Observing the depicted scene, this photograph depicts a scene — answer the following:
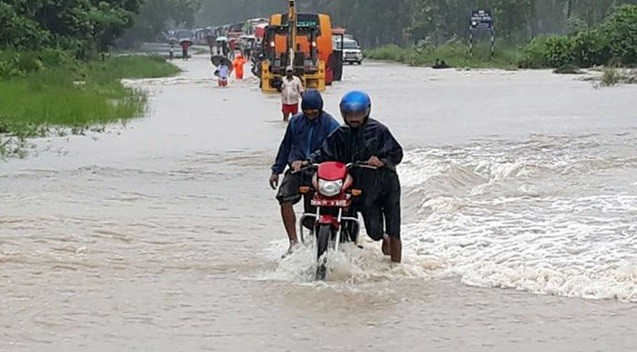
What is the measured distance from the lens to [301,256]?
8.98 metres

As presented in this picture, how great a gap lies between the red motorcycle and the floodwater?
22 cm

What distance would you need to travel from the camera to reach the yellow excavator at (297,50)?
35.6m

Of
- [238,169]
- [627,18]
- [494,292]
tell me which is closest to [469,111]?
→ [238,169]

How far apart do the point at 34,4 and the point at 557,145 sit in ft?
89.2

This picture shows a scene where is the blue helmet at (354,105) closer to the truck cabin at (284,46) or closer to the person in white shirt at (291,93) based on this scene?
the person in white shirt at (291,93)

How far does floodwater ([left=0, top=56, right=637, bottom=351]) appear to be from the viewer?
751cm

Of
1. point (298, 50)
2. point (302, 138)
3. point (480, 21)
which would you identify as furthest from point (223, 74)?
point (302, 138)

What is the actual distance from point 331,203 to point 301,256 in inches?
33.9

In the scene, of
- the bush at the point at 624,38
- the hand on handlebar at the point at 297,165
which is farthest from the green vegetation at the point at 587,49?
the hand on handlebar at the point at 297,165

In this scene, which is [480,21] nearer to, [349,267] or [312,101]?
[312,101]

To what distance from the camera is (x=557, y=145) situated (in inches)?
747

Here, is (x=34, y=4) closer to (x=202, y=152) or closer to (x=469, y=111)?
(x=469, y=111)

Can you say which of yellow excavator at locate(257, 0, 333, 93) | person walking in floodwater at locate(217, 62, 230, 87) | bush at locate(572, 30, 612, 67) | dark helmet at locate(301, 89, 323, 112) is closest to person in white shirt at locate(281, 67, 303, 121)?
yellow excavator at locate(257, 0, 333, 93)

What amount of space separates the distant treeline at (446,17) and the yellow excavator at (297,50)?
26467 mm
